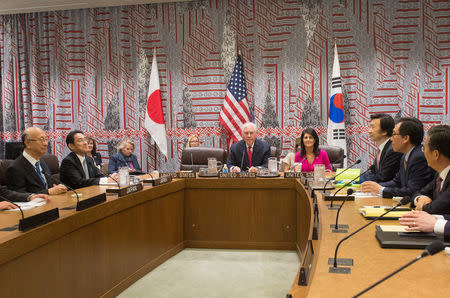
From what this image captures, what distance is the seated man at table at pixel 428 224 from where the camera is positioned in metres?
1.66

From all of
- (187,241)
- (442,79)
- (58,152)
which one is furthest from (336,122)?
(58,152)

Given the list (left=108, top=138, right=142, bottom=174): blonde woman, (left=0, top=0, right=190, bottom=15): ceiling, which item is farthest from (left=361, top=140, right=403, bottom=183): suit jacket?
(left=0, top=0, right=190, bottom=15): ceiling

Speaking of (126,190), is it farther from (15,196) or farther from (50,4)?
(50,4)

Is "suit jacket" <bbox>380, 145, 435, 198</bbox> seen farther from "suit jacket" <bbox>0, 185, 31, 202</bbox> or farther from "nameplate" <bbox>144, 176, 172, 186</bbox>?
"suit jacket" <bbox>0, 185, 31, 202</bbox>

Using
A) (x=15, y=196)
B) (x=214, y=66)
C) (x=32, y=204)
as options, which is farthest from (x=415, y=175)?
(x=214, y=66)

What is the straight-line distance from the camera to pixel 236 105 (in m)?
6.23

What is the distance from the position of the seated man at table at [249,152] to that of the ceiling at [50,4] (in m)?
2.70

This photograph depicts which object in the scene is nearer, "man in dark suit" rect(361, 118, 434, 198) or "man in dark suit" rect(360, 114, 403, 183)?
"man in dark suit" rect(361, 118, 434, 198)

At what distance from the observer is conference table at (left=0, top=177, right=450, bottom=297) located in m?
1.37

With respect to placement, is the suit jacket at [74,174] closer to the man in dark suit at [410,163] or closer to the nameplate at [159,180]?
the nameplate at [159,180]

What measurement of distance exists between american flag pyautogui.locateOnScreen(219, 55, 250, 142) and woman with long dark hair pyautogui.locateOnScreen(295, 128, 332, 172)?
1.58 meters

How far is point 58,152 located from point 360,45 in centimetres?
486

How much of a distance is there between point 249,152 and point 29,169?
2.45 meters

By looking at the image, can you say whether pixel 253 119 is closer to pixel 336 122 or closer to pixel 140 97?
pixel 336 122
